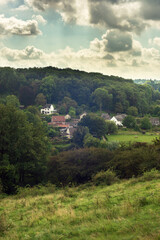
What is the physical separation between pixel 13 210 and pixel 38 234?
5.34m

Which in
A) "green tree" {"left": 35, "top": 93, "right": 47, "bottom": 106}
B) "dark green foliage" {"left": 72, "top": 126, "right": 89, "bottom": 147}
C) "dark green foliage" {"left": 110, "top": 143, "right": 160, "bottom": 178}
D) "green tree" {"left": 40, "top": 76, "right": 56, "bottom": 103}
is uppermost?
"green tree" {"left": 40, "top": 76, "right": 56, "bottom": 103}

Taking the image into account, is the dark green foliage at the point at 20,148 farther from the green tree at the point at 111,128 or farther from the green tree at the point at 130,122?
the green tree at the point at 130,122

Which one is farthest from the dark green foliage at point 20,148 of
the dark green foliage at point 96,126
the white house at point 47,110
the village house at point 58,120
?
the white house at point 47,110

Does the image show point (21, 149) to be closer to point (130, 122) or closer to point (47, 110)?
point (130, 122)

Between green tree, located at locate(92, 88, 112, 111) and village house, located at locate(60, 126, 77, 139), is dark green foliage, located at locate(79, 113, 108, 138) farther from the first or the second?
green tree, located at locate(92, 88, 112, 111)

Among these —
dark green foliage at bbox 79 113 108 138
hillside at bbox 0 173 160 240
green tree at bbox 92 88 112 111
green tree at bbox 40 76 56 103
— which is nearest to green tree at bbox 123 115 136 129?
dark green foliage at bbox 79 113 108 138

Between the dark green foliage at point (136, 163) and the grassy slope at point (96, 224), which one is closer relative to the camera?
the grassy slope at point (96, 224)

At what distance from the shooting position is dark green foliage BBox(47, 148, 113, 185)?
24.7 m

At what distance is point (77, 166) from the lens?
25.7 m

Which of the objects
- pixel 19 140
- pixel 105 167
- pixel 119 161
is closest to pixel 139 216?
pixel 119 161

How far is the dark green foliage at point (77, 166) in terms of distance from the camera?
24672 mm

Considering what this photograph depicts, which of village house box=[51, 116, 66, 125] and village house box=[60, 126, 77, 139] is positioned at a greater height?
village house box=[51, 116, 66, 125]

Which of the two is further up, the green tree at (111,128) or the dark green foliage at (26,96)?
the dark green foliage at (26,96)

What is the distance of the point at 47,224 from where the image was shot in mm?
8453
